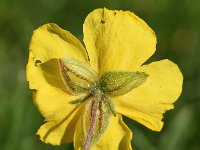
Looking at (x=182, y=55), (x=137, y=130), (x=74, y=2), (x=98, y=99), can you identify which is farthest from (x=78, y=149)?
(x=74, y=2)

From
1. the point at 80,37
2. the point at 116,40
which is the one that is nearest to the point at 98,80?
the point at 116,40

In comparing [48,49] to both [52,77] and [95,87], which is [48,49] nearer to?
[52,77]

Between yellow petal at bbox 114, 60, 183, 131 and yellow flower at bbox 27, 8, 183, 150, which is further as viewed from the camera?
yellow petal at bbox 114, 60, 183, 131

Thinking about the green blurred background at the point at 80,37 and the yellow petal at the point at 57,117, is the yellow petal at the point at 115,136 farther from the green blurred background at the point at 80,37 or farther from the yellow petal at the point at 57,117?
the green blurred background at the point at 80,37

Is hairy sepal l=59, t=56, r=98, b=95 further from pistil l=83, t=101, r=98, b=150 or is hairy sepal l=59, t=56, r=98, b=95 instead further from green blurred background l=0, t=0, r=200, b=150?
green blurred background l=0, t=0, r=200, b=150

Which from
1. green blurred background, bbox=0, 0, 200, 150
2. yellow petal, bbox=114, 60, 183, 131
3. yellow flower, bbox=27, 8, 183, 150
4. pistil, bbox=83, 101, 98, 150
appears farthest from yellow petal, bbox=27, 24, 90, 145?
green blurred background, bbox=0, 0, 200, 150

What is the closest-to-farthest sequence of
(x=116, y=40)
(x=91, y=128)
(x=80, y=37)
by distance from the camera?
(x=91, y=128) → (x=116, y=40) → (x=80, y=37)

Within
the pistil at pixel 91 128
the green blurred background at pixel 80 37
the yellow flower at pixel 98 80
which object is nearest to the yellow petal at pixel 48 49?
the yellow flower at pixel 98 80
